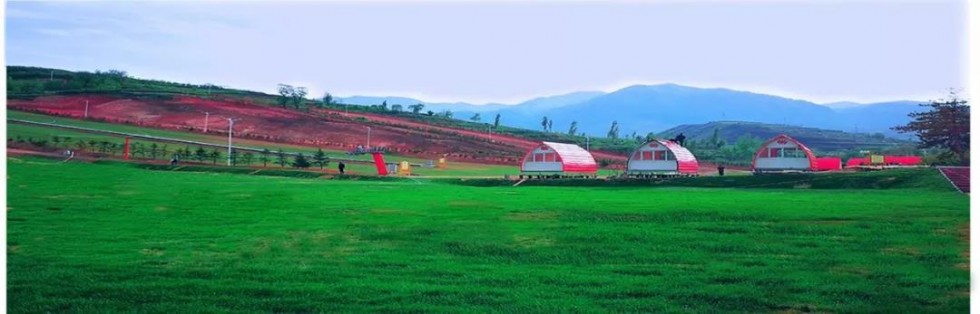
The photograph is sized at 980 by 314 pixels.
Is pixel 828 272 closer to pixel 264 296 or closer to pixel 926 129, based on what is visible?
pixel 926 129

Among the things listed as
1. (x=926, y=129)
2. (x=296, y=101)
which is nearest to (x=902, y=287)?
(x=926, y=129)

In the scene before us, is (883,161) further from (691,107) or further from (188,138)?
(188,138)

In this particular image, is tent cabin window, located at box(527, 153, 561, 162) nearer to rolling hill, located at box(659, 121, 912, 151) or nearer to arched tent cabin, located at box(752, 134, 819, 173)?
rolling hill, located at box(659, 121, 912, 151)

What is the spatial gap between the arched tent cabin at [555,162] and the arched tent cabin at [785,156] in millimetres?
2025

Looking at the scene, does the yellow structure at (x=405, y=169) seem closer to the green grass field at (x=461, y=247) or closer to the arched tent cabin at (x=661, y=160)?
the green grass field at (x=461, y=247)

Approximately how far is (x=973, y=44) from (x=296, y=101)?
7443 mm

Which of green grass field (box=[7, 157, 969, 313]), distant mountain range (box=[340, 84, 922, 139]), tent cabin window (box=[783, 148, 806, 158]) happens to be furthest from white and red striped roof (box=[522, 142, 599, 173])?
tent cabin window (box=[783, 148, 806, 158])

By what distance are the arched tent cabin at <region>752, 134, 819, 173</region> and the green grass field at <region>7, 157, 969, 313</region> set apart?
1.29 feet

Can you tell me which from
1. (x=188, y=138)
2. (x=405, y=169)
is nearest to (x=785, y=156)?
(x=405, y=169)

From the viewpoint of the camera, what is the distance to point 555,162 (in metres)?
9.84

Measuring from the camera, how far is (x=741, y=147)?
31.8ft

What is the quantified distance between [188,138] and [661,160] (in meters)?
5.89

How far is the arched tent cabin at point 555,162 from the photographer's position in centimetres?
983

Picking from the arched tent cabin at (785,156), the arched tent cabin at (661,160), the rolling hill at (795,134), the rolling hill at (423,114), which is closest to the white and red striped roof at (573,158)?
the rolling hill at (423,114)
